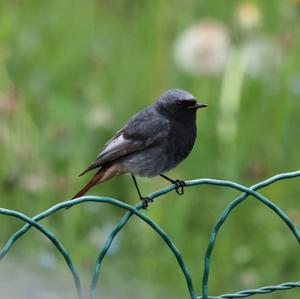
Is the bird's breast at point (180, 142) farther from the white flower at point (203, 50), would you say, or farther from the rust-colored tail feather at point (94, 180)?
the white flower at point (203, 50)

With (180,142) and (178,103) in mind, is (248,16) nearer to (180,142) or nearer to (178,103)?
(178,103)

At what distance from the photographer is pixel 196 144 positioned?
620 cm

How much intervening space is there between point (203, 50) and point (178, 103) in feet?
7.44

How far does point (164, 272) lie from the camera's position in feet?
18.9

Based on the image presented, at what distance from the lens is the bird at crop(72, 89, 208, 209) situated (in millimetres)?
4191

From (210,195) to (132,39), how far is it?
1409 millimetres

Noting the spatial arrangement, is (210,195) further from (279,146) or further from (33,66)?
(33,66)

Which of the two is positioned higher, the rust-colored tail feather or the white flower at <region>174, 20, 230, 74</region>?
the white flower at <region>174, 20, 230, 74</region>

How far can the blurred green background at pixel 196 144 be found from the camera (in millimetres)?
5727

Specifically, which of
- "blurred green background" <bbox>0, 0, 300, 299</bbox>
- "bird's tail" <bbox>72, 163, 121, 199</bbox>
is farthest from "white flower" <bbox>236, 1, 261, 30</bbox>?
"bird's tail" <bbox>72, 163, 121, 199</bbox>

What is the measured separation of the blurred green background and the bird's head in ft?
3.41

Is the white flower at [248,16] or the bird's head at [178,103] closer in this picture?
the bird's head at [178,103]

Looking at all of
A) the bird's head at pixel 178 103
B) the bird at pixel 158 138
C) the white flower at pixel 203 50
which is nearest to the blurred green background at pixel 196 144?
the white flower at pixel 203 50

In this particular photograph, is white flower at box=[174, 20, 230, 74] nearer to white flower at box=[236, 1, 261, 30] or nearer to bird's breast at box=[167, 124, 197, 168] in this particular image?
white flower at box=[236, 1, 261, 30]
